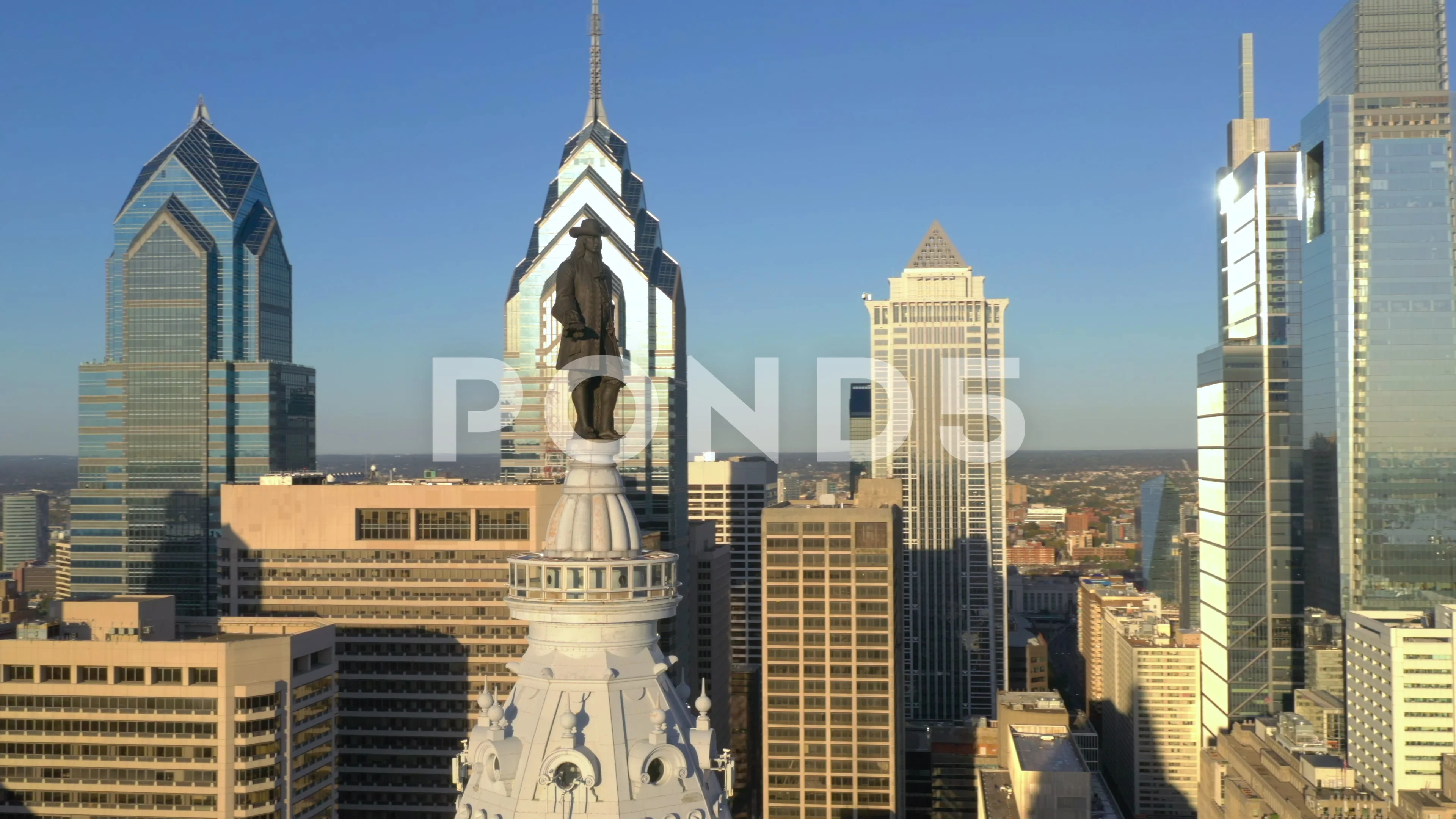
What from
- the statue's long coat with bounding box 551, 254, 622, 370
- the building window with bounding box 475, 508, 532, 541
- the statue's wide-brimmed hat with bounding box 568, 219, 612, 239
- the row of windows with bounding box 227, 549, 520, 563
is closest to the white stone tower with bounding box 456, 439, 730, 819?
the statue's long coat with bounding box 551, 254, 622, 370

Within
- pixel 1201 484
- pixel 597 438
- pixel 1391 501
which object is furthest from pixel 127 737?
pixel 1201 484

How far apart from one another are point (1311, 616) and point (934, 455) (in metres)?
47.9

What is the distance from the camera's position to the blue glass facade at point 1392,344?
96812mm

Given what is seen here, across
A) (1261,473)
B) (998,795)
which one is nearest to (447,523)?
(998,795)

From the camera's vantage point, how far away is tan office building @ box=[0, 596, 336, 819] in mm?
47344

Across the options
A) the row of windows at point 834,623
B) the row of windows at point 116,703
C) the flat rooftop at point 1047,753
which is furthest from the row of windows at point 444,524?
the flat rooftop at point 1047,753

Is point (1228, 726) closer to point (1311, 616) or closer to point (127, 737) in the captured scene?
point (1311, 616)

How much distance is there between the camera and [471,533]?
75812mm

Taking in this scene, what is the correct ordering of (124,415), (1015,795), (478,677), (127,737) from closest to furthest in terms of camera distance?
(127,737) < (478,677) < (1015,795) < (124,415)

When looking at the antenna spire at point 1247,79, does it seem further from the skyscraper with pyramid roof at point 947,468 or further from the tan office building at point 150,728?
the tan office building at point 150,728

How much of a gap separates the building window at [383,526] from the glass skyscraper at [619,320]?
38237 millimetres

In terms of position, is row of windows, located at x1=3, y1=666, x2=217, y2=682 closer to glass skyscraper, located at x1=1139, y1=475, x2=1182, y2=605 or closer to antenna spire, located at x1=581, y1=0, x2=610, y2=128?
antenna spire, located at x1=581, y1=0, x2=610, y2=128

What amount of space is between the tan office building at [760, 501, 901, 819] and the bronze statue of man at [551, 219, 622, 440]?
230 ft

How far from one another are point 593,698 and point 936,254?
14837 centimetres
